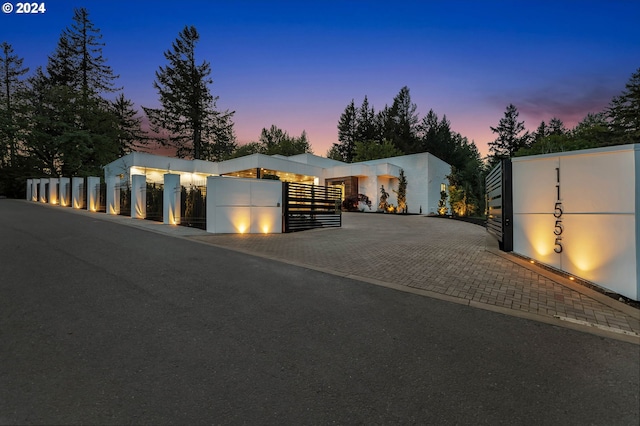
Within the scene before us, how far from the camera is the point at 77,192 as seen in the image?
22.3 m

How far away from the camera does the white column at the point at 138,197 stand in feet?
52.7

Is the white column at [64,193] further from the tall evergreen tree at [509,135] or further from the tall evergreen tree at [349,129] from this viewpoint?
the tall evergreen tree at [509,135]

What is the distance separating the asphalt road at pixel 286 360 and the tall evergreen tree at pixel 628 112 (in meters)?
45.3

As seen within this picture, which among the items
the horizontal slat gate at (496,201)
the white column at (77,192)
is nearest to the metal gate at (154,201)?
the white column at (77,192)

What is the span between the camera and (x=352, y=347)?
2.90 m

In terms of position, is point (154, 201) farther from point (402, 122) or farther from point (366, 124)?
point (366, 124)

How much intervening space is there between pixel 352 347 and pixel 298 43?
20396 millimetres

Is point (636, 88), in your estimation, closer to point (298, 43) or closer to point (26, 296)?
point (298, 43)

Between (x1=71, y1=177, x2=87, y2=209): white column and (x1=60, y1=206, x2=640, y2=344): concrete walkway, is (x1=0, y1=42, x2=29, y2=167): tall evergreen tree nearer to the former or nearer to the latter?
(x1=71, y1=177, x2=87, y2=209): white column

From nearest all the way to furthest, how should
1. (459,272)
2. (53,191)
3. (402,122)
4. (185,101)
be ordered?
(459,272)
(53,191)
(185,101)
(402,122)

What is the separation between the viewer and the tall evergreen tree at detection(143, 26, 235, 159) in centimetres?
4081

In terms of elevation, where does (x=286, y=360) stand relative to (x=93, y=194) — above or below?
below

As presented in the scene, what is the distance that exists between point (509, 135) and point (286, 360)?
70941 mm

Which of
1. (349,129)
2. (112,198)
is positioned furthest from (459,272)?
(349,129)
